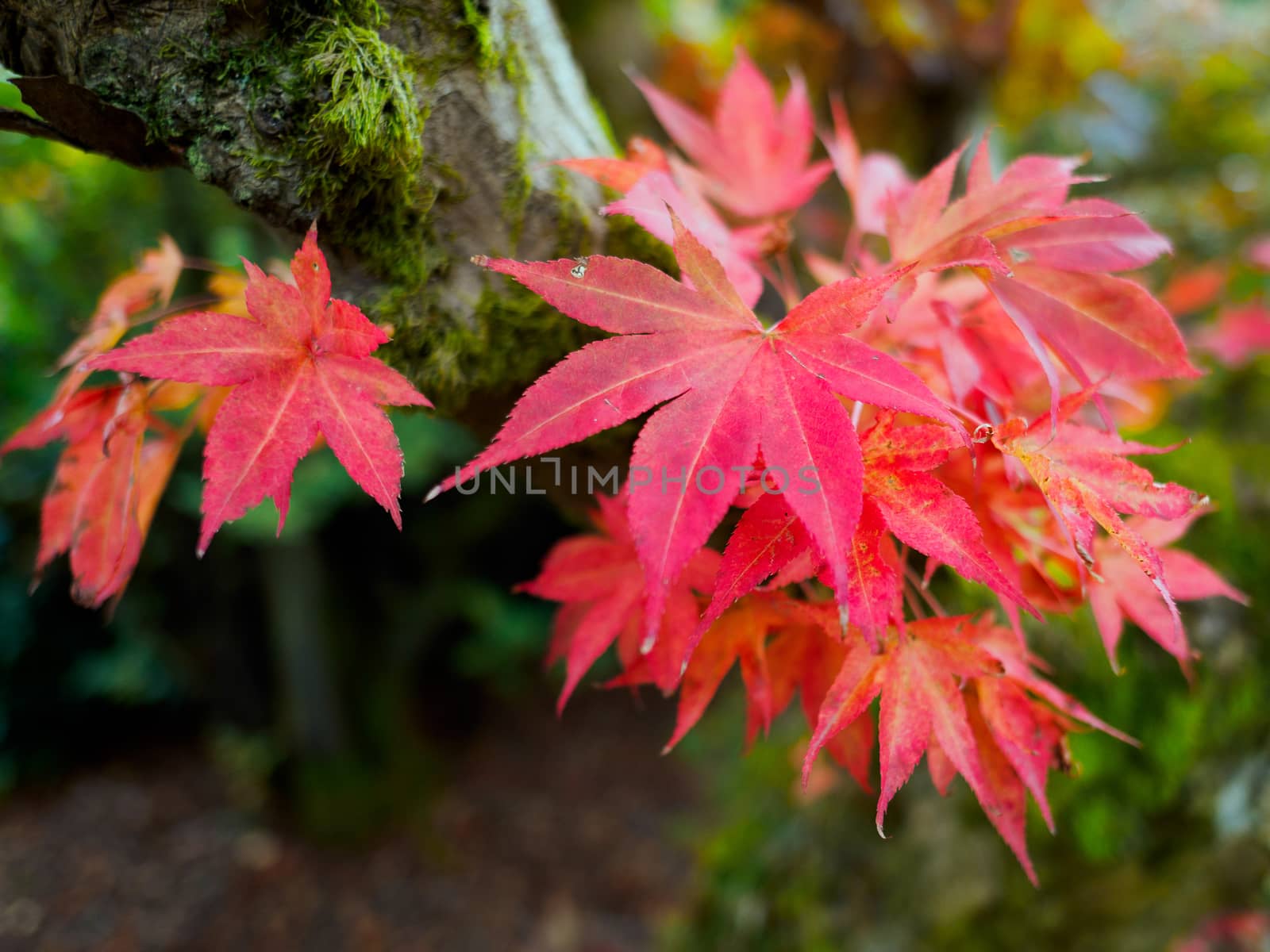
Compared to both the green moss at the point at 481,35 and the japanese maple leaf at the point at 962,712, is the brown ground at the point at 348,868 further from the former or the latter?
the green moss at the point at 481,35

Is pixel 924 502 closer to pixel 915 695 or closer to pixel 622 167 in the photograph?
pixel 915 695

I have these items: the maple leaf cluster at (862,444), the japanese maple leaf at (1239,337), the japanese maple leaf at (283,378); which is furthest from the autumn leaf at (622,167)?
the japanese maple leaf at (1239,337)

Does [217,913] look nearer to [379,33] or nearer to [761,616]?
[761,616]

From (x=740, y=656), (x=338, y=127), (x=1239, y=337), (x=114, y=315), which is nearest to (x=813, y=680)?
(x=740, y=656)

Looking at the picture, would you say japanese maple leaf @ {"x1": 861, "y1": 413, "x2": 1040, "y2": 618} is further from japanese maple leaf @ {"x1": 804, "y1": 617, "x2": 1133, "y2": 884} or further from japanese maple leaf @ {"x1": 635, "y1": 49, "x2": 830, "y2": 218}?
japanese maple leaf @ {"x1": 635, "y1": 49, "x2": 830, "y2": 218}

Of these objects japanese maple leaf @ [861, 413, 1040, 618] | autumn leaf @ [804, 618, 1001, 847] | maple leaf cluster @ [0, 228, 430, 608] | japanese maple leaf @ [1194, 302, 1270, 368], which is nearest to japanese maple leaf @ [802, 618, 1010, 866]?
autumn leaf @ [804, 618, 1001, 847]

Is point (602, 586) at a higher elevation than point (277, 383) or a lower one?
lower

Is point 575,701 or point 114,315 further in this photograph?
point 575,701

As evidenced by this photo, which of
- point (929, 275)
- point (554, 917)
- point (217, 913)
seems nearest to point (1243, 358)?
point (929, 275)
